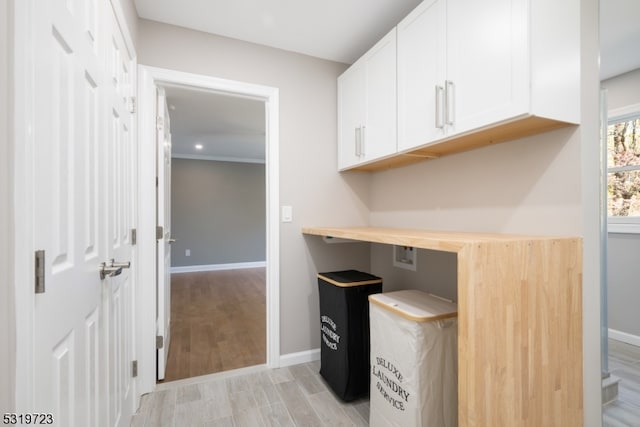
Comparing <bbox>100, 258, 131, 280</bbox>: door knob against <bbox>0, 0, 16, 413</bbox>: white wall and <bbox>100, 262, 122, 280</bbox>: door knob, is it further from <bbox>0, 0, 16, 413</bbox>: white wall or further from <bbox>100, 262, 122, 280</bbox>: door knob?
<bbox>0, 0, 16, 413</bbox>: white wall

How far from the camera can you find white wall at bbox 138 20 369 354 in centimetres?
217

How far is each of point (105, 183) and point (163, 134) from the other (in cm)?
97

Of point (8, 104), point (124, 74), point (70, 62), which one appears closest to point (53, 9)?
point (70, 62)

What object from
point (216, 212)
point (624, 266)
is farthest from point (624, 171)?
point (216, 212)

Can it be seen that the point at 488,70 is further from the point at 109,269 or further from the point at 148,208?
the point at 148,208

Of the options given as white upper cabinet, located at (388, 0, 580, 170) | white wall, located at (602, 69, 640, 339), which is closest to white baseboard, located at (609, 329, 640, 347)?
white wall, located at (602, 69, 640, 339)

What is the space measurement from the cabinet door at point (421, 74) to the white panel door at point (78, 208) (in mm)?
1431

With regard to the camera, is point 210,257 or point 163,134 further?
point 210,257

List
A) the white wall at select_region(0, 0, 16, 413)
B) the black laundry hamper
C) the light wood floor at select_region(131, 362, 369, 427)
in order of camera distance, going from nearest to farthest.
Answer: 1. the white wall at select_region(0, 0, 16, 413)
2. the light wood floor at select_region(131, 362, 369, 427)
3. the black laundry hamper

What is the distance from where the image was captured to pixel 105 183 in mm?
1184

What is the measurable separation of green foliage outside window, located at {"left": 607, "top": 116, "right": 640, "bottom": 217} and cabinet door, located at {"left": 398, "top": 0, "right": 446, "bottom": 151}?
2.43m

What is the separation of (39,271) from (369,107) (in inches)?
73.4

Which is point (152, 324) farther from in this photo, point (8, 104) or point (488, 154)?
point (488, 154)

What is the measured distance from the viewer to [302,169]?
230 cm
